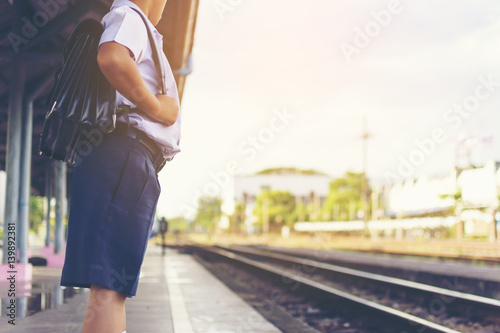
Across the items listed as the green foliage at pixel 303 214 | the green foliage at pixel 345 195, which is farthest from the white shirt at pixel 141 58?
the green foliage at pixel 303 214

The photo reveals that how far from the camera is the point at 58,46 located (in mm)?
9867

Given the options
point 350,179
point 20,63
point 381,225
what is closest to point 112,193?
point 20,63

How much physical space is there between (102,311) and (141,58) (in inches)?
28.9

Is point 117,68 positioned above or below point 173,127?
above

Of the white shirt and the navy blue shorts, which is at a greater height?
the white shirt

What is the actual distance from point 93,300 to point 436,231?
62007 mm

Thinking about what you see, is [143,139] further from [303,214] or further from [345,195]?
[303,214]

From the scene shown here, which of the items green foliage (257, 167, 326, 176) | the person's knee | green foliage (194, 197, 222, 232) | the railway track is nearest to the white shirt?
the person's knee

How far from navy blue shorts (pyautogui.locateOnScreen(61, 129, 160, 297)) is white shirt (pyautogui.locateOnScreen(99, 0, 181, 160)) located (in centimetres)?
Result: 8

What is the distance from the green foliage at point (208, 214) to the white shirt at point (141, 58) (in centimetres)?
12124

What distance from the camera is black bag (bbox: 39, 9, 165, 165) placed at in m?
1.71

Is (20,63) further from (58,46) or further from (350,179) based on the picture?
Answer: (350,179)

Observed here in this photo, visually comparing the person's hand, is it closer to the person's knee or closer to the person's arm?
the person's arm

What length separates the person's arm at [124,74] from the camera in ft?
5.36
